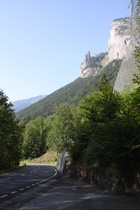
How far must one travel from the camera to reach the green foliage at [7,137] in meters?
24.8

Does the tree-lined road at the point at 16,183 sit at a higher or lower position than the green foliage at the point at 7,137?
lower

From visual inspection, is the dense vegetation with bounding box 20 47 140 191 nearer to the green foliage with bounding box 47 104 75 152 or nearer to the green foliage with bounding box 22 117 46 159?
the green foliage with bounding box 47 104 75 152

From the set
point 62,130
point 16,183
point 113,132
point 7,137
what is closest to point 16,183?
point 16,183

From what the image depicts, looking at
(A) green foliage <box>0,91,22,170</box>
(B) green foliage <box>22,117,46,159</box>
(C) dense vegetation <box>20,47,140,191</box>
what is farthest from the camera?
(B) green foliage <box>22,117,46,159</box>

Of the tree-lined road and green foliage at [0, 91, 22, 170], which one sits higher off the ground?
green foliage at [0, 91, 22, 170]

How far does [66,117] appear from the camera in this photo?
56188mm

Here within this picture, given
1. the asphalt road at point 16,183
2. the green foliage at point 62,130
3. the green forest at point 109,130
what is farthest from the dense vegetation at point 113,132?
the green foliage at point 62,130

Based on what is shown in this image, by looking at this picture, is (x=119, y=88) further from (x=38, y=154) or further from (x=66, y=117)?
(x=38, y=154)

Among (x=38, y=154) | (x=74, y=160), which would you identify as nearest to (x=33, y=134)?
(x=38, y=154)

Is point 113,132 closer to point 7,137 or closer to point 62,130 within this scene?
point 7,137

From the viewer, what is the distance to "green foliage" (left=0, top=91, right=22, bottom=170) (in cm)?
2481

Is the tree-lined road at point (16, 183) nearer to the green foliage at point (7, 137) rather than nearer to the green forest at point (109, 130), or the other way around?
the green forest at point (109, 130)

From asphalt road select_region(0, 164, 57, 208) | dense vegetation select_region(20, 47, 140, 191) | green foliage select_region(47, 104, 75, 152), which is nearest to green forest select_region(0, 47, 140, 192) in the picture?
dense vegetation select_region(20, 47, 140, 191)

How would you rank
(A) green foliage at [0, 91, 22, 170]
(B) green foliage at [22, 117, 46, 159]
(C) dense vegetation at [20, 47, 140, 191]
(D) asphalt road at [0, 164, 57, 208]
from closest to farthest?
(C) dense vegetation at [20, 47, 140, 191]
(D) asphalt road at [0, 164, 57, 208]
(A) green foliage at [0, 91, 22, 170]
(B) green foliage at [22, 117, 46, 159]
